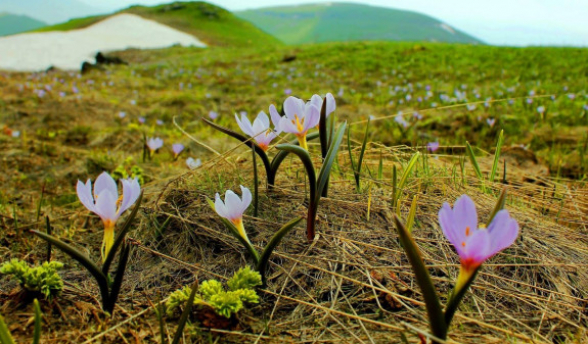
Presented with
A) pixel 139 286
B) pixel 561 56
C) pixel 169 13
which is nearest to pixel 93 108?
pixel 139 286

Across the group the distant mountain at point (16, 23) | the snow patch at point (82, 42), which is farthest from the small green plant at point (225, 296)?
the distant mountain at point (16, 23)

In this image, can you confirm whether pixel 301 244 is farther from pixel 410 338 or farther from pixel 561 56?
pixel 561 56

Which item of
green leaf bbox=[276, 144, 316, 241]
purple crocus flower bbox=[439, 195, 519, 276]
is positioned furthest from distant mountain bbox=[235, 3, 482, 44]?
purple crocus flower bbox=[439, 195, 519, 276]

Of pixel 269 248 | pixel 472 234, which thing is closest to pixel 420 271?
pixel 472 234

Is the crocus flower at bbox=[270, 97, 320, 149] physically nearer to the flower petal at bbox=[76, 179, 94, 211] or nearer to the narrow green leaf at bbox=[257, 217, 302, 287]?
the narrow green leaf at bbox=[257, 217, 302, 287]

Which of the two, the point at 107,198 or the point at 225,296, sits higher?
the point at 107,198

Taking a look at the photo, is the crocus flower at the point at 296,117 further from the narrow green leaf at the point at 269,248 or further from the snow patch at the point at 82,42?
the snow patch at the point at 82,42

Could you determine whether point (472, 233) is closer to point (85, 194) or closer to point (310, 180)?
point (310, 180)
